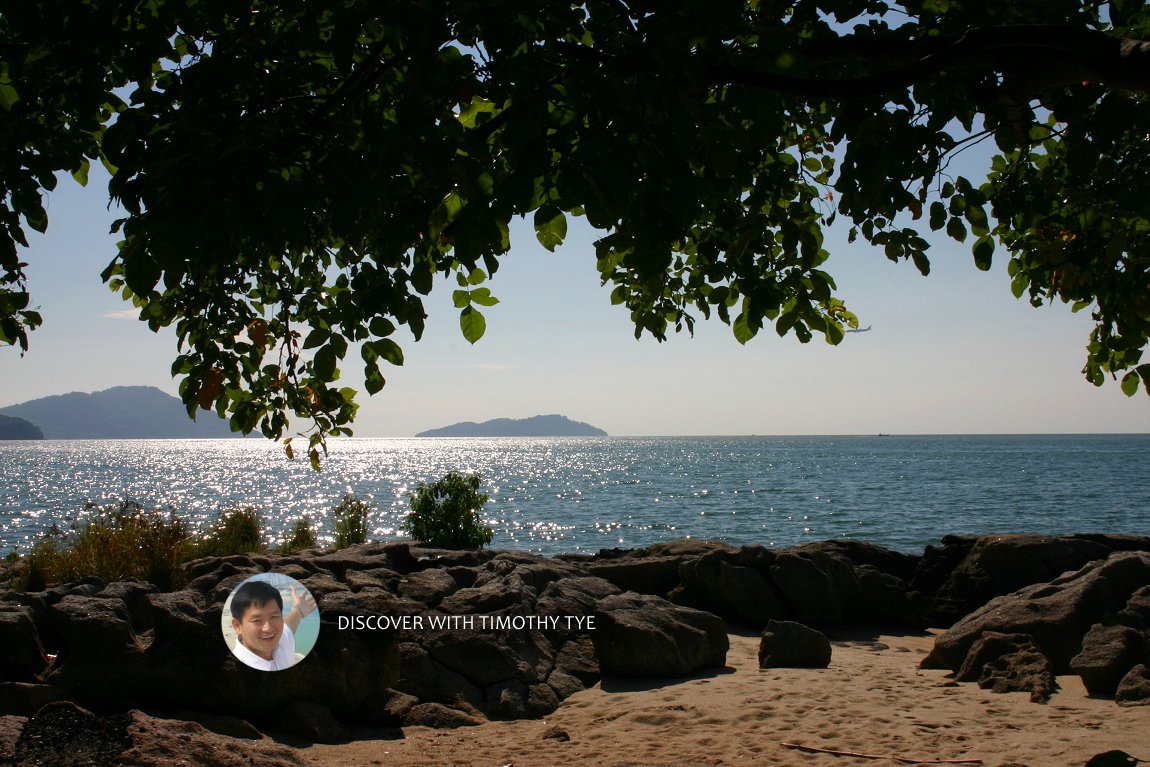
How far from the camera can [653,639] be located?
9.12 m

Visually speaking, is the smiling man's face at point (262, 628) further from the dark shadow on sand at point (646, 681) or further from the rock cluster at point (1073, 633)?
the rock cluster at point (1073, 633)

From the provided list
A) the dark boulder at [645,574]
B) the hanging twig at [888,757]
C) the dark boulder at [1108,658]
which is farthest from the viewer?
the dark boulder at [645,574]

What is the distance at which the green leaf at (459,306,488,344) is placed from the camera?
12.4 feet

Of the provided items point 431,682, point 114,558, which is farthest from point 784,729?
point 114,558

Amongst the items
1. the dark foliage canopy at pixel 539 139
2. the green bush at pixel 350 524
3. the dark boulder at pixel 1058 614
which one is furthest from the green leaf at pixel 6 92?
the green bush at pixel 350 524

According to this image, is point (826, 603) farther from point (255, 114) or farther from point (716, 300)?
point (255, 114)

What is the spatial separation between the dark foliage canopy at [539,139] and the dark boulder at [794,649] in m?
5.35

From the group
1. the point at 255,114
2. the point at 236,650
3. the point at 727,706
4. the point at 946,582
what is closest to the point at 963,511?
the point at 946,582

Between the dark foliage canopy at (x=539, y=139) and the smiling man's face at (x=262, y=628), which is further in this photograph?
the smiling man's face at (x=262, y=628)

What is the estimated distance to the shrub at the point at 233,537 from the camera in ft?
48.0

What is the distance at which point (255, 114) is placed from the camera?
367 centimetres

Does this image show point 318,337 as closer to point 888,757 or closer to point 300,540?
point 888,757

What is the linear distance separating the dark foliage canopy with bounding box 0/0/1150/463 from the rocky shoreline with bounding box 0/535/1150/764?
2179mm

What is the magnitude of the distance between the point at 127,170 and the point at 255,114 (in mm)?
627
